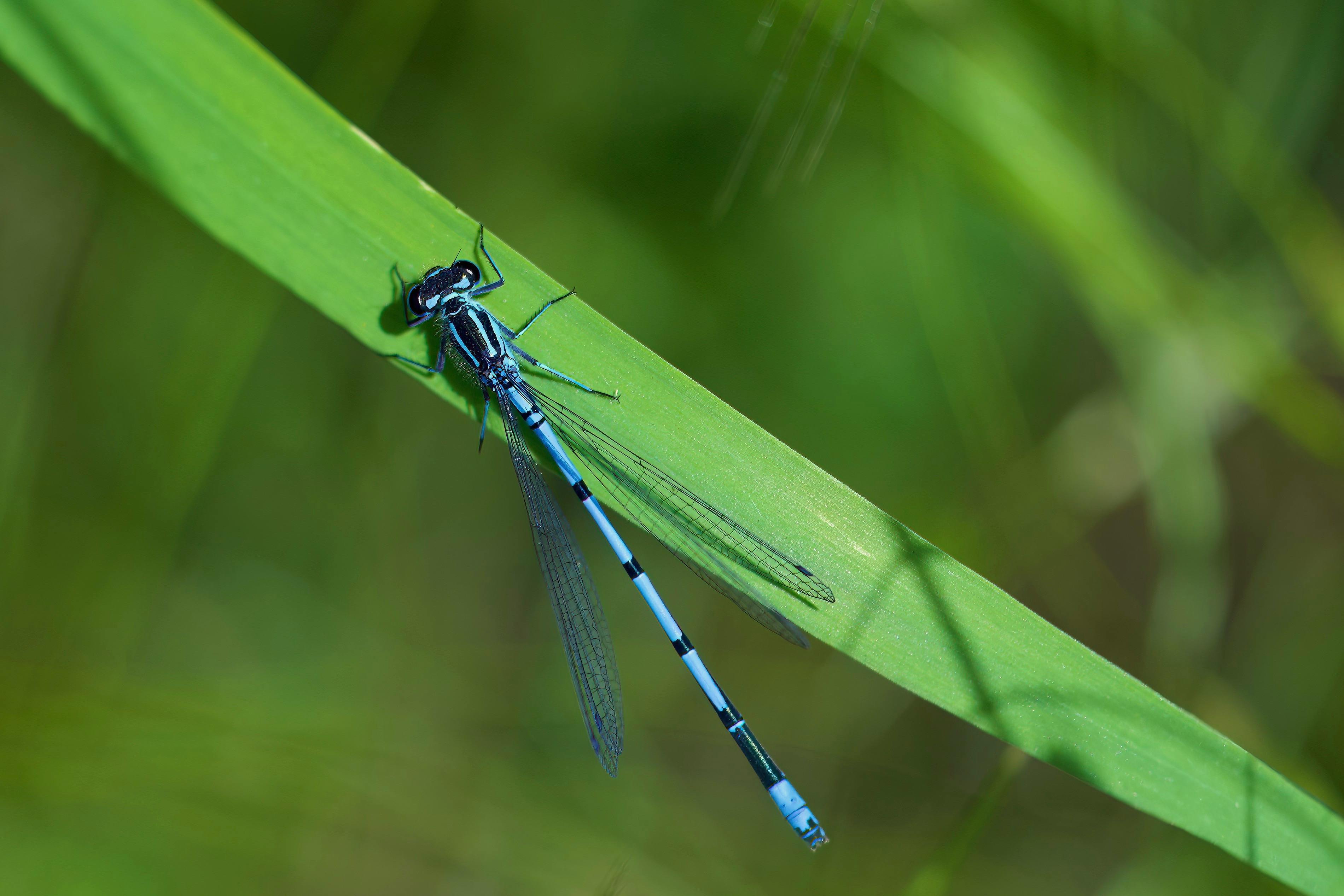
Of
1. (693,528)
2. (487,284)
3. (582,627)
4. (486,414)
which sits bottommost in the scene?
(693,528)

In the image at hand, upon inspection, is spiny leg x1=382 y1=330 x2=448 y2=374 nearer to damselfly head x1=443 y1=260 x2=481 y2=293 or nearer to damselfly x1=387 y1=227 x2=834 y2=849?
damselfly x1=387 y1=227 x2=834 y2=849

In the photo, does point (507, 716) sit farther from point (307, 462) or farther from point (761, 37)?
point (761, 37)

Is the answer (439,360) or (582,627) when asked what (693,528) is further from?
(439,360)

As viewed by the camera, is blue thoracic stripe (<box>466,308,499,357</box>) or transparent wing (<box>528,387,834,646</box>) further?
blue thoracic stripe (<box>466,308,499,357</box>)

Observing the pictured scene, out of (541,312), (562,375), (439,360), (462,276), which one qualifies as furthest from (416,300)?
(562,375)

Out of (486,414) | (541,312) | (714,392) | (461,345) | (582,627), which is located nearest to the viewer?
(541,312)

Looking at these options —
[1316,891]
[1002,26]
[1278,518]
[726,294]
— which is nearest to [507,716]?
[726,294]

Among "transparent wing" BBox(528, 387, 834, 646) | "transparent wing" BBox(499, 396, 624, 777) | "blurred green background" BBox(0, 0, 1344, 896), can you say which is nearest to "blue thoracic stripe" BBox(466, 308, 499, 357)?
"transparent wing" BBox(528, 387, 834, 646)

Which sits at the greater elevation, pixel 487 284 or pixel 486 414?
pixel 487 284
